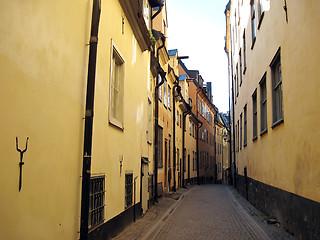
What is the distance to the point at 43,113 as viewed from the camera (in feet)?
13.4

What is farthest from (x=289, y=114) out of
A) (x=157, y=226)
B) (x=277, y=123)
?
(x=157, y=226)

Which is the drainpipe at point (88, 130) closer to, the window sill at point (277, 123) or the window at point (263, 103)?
the window sill at point (277, 123)

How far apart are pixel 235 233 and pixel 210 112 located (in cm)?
3785

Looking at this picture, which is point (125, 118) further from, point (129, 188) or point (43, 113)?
point (43, 113)

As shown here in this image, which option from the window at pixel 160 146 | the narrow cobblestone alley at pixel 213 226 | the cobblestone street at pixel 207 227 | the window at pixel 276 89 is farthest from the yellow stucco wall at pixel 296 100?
the window at pixel 160 146

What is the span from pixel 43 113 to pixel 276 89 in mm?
6871

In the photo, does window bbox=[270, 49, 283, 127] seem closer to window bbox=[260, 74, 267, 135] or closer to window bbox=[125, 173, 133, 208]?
window bbox=[260, 74, 267, 135]

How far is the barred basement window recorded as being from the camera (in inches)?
234

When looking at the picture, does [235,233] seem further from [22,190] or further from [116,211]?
[22,190]

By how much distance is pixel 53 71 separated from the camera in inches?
173

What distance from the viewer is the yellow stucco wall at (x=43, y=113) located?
332 cm

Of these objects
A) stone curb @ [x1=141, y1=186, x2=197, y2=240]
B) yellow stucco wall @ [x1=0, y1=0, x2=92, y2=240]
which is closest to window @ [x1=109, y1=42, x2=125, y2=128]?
yellow stucco wall @ [x1=0, y1=0, x2=92, y2=240]

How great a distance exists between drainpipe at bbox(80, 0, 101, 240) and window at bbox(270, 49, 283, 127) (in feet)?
15.9

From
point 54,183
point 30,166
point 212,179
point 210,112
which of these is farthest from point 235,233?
point 210,112
